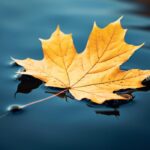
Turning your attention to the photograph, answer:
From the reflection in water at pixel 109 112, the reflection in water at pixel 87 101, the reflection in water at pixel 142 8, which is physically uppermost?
the reflection in water at pixel 142 8

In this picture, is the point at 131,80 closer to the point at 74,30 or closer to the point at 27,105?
the point at 27,105

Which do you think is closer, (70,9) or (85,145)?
(85,145)

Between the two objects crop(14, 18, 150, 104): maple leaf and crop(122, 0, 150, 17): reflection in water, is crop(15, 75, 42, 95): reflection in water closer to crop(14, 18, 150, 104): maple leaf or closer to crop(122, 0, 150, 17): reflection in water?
crop(14, 18, 150, 104): maple leaf

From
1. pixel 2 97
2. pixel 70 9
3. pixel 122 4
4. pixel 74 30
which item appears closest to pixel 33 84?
pixel 2 97

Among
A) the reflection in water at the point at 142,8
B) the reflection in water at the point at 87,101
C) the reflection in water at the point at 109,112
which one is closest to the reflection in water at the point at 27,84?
the reflection in water at the point at 87,101

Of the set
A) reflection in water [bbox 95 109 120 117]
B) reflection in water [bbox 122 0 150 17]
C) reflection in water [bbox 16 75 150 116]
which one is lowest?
reflection in water [bbox 95 109 120 117]

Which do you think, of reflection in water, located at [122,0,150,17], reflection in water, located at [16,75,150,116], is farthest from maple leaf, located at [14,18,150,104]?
reflection in water, located at [122,0,150,17]

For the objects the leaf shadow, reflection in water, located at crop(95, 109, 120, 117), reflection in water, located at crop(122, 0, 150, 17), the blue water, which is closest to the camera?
the blue water

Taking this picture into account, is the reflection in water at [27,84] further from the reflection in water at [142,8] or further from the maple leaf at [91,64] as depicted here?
the reflection in water at [142,8]
